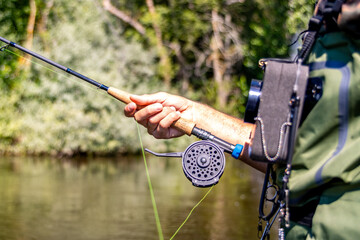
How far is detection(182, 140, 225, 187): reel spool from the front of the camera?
2.10 m

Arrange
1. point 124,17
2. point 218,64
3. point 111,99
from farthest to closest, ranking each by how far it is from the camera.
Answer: point 218,64 < point 124,17 < point 111,99

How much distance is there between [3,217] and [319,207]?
5617 millimetres

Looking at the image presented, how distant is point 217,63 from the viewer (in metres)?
18.8

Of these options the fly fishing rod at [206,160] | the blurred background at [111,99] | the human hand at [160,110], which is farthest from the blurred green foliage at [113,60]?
the fly fishing rod at [206,160]

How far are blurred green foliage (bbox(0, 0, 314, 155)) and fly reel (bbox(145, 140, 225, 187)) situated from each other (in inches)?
291

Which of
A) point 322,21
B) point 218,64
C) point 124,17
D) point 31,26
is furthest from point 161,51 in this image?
point 322,21

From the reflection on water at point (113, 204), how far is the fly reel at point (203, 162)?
378cm

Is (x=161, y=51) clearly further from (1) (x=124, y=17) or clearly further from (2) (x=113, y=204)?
(2) (x=113, y=204)

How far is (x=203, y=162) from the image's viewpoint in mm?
2115

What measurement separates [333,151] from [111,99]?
37.5 feet

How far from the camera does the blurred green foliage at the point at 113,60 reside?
42.6 ft

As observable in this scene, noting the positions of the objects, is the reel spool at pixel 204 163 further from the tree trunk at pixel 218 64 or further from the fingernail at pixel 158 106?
the tree trunk at pixel 218 64

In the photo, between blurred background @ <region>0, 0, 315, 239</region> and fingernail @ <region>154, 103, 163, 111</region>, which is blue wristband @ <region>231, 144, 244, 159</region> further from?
blurred background @ <region>0, 0, 315, 239</region>

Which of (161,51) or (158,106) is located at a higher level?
(161,51)
